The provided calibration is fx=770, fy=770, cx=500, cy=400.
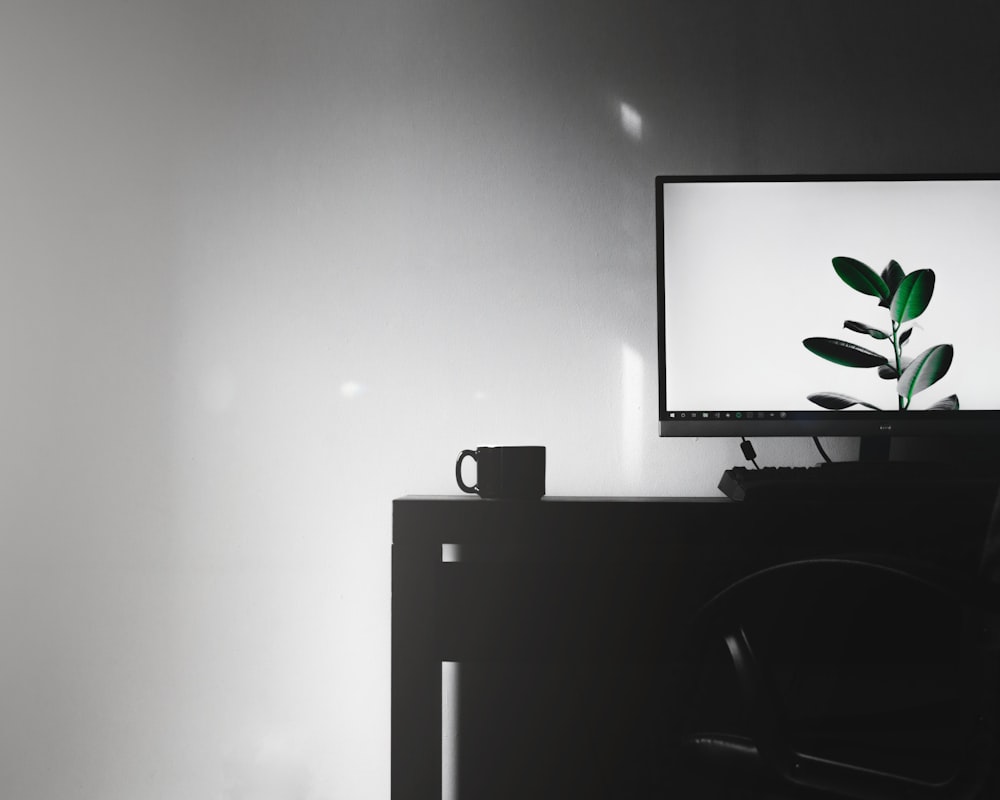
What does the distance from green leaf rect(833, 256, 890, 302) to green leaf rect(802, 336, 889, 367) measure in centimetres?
11

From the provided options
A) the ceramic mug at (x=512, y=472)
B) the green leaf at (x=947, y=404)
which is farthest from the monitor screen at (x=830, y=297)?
the ceramic mug at (x=512, y=472)

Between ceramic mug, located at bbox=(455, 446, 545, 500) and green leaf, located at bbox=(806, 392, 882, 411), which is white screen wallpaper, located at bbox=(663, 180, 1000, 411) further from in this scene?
ceramic mug, located at bbox=(455, 446, 545, 500)

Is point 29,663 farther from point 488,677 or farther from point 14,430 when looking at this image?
point 488,677

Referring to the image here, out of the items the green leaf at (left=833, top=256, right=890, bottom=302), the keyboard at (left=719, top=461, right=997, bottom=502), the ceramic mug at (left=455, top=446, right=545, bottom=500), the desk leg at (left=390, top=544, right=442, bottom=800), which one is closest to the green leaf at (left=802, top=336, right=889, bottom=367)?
the green leaf at (left=833, top=256, right=890, bottom=302)

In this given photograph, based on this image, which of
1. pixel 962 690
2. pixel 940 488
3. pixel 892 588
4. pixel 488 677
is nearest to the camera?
pixel 962 690

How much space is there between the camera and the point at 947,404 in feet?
4.70

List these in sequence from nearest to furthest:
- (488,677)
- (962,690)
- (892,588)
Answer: (962,690)
(892,588)
(488,677)

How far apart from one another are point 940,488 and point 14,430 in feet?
5.98

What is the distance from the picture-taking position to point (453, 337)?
1679 mm

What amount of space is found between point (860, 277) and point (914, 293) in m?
0.10

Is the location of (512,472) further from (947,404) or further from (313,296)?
(947,404)

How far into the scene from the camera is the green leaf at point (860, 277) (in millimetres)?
1442

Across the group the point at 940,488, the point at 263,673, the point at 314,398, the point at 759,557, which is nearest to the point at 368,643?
the point at 263,673

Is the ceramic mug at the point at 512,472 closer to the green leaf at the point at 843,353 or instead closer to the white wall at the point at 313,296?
the white wall at the point at 313,296
